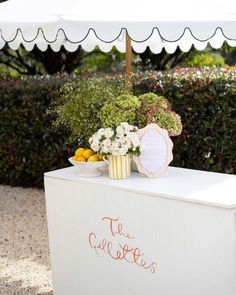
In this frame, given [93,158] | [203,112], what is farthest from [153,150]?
[203,112]

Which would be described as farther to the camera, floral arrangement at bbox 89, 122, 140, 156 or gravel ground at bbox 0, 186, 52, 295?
gravel ground at bbox 0, 186, 52, 295

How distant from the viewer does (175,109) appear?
244 inches

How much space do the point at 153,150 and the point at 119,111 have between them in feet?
1.15

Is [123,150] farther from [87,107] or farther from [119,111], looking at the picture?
[87,107]

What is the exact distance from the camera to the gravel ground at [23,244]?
4.71 m

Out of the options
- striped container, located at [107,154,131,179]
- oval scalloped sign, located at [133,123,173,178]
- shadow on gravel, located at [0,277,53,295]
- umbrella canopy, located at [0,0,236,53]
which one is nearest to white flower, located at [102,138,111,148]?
striped container, located at [107,154,131,179]

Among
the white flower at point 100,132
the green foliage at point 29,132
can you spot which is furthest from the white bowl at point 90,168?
the green foliage at point 29,132

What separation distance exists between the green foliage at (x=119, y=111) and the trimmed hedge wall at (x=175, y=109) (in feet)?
5.75

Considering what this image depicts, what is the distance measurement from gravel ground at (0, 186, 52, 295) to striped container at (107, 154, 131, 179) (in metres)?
1.17

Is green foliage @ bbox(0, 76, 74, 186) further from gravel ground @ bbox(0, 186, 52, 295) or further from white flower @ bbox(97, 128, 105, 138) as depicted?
white flower @ bbox(97, 128, 105, 138)

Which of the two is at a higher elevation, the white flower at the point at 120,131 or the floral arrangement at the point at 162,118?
the floral arrangement at the point at 162,118

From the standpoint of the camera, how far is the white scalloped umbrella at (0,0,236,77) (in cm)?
399

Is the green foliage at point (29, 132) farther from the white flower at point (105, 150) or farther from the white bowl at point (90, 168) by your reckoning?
the white flower at point (105, 150)
